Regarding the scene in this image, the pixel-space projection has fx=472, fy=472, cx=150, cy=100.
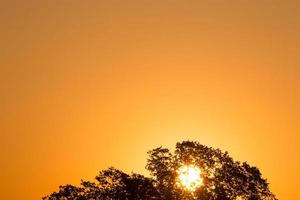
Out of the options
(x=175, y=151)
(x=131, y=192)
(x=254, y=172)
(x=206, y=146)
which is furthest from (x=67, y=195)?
(x=254, y=172)

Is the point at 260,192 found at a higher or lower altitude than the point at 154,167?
lower

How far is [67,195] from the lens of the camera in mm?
60188

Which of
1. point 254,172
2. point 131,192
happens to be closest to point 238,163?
point 254,172

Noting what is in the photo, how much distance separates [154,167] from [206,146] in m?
6.93

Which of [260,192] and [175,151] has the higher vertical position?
[175,151]

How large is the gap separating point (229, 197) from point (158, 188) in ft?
28.3

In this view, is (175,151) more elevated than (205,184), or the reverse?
(175,151)

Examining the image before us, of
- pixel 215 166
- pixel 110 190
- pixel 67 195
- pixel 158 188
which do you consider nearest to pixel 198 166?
pixel 215 166

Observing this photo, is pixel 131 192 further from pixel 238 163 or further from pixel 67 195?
pixel 238 163

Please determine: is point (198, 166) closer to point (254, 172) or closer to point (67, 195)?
point (254, 172)

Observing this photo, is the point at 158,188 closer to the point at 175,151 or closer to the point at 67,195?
the point at 175,151

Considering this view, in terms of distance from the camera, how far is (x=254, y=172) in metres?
57.5

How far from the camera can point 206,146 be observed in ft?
191

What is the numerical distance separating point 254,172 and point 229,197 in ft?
14.2
